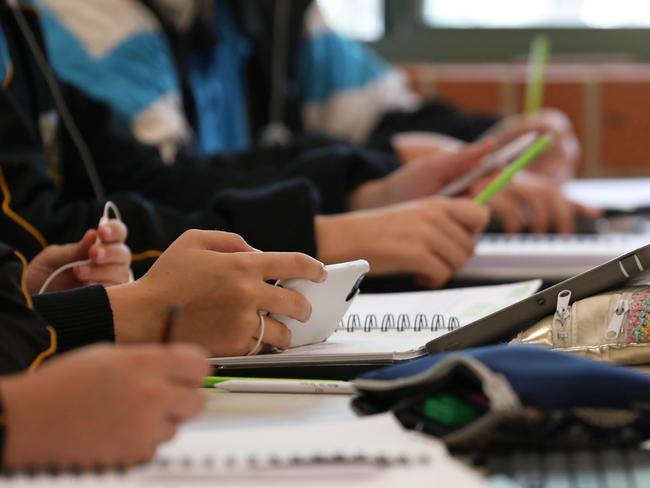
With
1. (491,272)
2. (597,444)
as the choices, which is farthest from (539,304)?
(491,272)

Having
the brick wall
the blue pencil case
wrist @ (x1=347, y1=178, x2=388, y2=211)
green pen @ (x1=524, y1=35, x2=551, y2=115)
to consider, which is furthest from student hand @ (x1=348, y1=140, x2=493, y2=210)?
the brick wall

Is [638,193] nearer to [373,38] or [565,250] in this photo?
[565,250]

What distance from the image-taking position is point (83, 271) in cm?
80

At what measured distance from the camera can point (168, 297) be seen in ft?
2.12

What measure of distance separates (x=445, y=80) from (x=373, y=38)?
329 millimetres

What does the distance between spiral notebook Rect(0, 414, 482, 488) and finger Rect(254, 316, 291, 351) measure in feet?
0.59

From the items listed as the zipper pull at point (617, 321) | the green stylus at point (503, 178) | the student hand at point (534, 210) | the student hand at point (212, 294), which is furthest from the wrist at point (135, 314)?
the student hand at point (534, 210)

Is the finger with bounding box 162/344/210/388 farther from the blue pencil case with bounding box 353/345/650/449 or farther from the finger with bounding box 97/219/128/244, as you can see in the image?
the finger with bounding box 97/219/128/244

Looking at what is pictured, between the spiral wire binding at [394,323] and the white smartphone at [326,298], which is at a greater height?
the white smartphone at [326,298]

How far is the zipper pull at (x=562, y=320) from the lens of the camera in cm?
65

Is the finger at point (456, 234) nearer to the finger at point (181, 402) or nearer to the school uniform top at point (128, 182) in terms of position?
the school uniform top at point (128, 182)

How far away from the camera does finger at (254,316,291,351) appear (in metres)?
0.66

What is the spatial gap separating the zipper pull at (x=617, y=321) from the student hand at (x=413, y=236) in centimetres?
34

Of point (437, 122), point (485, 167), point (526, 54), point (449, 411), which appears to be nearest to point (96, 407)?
point (449, 411)
